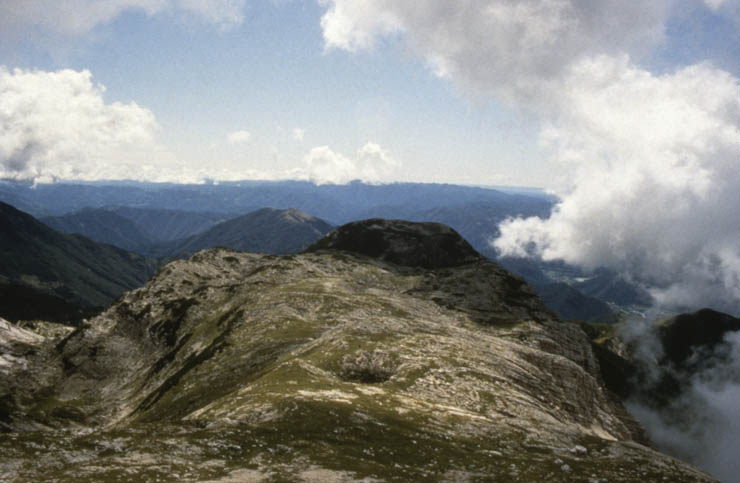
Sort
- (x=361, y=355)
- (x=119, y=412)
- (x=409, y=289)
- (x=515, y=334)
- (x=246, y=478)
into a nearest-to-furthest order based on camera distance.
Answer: (x=246, y=478) → (x=361, y=355) → (x=119, y=412) → (x=515, y=334) → (x=409, y=289)

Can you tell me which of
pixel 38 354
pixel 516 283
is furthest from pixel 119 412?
pixel 516 283

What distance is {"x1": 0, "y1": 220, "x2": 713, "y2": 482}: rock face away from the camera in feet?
107

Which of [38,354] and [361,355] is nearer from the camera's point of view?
[361,355]

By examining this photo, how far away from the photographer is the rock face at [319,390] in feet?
107

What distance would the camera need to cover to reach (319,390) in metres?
53.5

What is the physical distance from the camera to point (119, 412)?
94750 mm

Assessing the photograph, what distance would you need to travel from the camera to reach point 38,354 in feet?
427

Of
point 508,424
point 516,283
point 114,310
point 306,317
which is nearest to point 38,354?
point 114,310

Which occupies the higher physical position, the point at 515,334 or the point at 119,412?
the point at 515,334

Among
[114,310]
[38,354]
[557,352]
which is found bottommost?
[38,354]

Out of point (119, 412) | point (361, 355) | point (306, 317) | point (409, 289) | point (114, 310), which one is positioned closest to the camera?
point (361, 355)

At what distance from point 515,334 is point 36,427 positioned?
115145 mm

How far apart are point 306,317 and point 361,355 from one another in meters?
34.7

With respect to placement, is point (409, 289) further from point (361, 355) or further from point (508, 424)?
point (508, 424)
